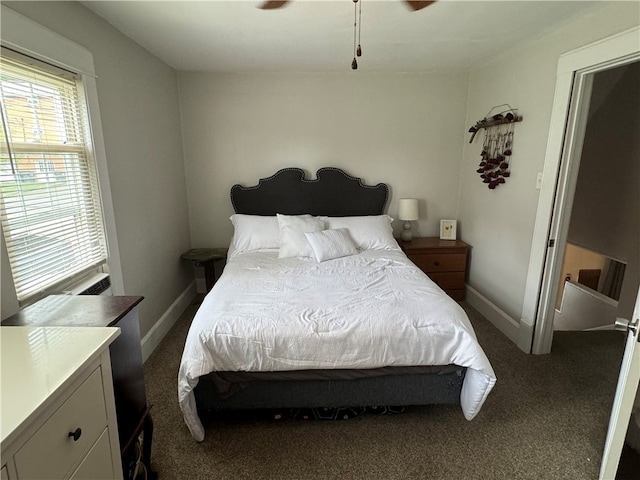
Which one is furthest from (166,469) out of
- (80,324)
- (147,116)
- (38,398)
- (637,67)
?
(637,67)

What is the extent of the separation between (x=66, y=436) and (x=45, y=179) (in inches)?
50.9

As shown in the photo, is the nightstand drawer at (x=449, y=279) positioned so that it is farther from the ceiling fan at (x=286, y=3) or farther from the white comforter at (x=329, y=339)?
the ceiling fan at (x=286, y=3)

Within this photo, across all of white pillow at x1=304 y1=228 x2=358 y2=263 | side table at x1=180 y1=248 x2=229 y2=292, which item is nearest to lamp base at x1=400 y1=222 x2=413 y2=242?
white pillow at x1=304 y1=228 x2=358 y2=263

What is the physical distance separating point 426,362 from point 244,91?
9.72 ft

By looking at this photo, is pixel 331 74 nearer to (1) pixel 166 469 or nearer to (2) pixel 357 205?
(2) pixel 357 205

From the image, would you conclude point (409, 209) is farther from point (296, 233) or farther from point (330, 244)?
point (296, 233)

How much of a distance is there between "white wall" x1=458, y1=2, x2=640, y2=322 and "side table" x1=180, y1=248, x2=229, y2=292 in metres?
2.54

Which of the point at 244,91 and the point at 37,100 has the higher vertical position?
the point at 244,91

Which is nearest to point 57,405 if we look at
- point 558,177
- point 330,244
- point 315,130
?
point 330,244

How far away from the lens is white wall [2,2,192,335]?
6.46ft

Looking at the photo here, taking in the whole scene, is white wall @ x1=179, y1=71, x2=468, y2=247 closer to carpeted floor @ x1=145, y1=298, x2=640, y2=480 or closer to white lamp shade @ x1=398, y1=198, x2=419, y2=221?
white lamp shade @ x1=398, y1=198, x2=419, y2=221

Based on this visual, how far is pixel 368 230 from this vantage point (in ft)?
10.8

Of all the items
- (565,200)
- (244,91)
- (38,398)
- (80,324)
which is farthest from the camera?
(244,91)

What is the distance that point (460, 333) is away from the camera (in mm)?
1814
